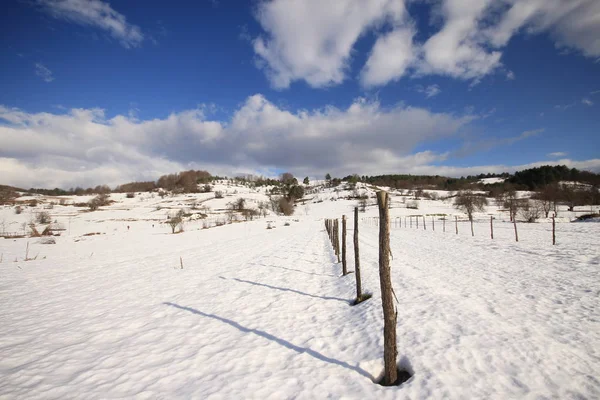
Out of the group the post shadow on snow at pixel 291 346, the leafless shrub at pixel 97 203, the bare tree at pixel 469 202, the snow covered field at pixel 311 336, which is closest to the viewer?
the snow covered field at pixel 311 336

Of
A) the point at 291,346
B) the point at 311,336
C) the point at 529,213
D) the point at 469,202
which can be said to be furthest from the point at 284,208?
the point at 291,346

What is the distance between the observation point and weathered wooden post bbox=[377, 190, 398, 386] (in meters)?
4.39

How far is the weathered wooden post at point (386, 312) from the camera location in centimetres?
439

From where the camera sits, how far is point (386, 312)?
180 inches

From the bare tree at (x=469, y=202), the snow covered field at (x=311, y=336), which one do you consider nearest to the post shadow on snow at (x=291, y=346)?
the snow covered field at (x=311, y=336)

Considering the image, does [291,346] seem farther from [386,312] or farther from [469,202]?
[469,202]

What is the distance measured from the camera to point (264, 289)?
33.3ft

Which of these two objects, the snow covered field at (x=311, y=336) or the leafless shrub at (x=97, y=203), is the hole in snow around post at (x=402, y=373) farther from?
the leafless shrub at (x=97, y=203)

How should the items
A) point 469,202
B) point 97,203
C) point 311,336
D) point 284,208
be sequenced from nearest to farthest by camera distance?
point 311,336, point 469,202, point 284,208, point 97,203

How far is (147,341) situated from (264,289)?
14.9 feet

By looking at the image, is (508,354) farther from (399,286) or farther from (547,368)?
(399,286)

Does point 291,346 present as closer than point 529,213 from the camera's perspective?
Yes

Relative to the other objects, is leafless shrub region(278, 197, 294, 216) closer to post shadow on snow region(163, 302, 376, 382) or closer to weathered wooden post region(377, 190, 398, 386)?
post shadow on snow region(163, 302, 376, 382)

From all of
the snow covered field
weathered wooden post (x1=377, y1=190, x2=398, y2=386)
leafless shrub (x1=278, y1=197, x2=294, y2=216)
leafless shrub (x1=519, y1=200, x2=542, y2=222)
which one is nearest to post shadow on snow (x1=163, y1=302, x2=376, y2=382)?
the snow covered field
